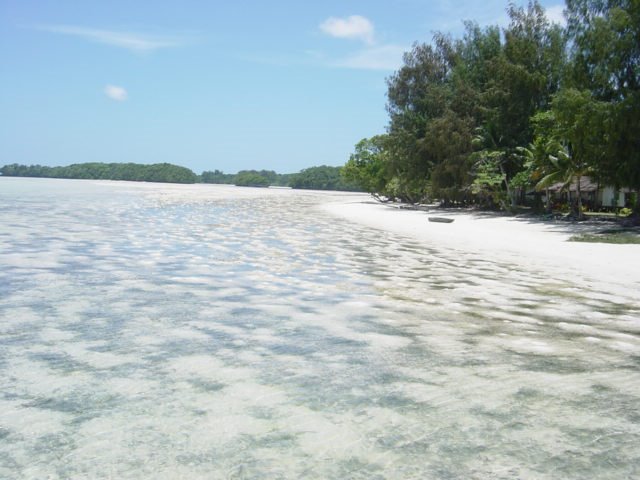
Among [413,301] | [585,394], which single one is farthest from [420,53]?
[585,394]

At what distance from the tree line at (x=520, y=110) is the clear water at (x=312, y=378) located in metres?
21.1

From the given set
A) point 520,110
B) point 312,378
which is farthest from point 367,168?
point 312,378

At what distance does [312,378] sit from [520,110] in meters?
41.0

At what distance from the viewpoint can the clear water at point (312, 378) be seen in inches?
142

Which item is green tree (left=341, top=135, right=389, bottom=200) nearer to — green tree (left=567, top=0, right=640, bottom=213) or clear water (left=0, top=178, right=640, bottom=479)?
green tree (left=567, top=0, right=640, bottom=213)

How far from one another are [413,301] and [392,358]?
127 inches

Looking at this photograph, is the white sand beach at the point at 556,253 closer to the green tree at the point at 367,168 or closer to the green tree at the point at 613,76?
the green tree at the point at 613,76

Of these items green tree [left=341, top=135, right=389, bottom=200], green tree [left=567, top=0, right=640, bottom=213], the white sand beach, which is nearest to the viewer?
the white sand beach

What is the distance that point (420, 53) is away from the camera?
55.4 meters

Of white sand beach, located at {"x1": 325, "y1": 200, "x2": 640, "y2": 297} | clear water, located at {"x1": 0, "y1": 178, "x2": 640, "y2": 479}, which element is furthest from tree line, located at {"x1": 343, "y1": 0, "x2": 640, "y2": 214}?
clear water, located at {"x1": 0, "y1": 178, "x2": 640, "y2": 479}

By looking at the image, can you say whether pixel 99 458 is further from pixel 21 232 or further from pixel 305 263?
pixel 21 232

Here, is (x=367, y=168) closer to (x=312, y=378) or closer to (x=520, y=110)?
(x=520, y=110)

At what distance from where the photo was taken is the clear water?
142 inches

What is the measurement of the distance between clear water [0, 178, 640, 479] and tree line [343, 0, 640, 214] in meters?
21.1
